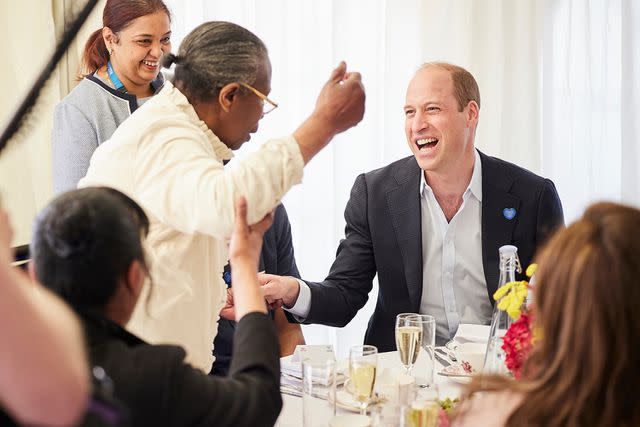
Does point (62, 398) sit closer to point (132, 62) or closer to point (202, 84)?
point (202, 84)

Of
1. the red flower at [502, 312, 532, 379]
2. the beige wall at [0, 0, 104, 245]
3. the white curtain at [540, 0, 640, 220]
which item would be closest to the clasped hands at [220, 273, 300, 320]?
the red flower at [502, 312, 532, 379]

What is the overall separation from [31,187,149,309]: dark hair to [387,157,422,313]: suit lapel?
160 cm

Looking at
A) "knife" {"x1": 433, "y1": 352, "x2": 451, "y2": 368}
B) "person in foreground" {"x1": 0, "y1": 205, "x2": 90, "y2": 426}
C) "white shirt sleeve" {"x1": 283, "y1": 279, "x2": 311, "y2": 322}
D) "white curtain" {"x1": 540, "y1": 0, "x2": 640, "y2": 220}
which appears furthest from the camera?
"white curtain" {"x1": 540, "y1": 0, "x2": 640, "y2": 220}

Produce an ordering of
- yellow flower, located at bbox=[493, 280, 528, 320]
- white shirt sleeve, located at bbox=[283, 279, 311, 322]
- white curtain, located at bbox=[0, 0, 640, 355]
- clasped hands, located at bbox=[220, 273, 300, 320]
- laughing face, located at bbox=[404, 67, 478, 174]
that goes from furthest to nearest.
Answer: white curtain, located at bbox=[0, 0, 640, 355]
laughing face, located at bbox=[404, 67, 478, 174]
white shirt sleeve, located at bbox=[283, 279, 311, 322]
clasped hands, located at bbox=[220, 273, 300, 320]
yellow flower, located at bbox=[493, 280, 528, 320]

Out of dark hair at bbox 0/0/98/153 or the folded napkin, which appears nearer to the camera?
dark hair at bbox 0/0/98/153

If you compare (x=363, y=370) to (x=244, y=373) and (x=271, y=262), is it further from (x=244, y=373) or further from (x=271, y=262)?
(x=271, y=262)

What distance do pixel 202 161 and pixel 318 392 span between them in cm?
60

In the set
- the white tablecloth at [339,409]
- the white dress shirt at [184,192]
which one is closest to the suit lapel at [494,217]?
the white tablecloth at [339,409]

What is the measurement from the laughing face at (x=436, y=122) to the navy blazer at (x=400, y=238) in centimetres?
10

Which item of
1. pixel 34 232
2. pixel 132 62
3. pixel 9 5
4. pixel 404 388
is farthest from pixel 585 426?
pixel 9 5

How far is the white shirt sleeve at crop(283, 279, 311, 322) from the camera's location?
7.75 ft

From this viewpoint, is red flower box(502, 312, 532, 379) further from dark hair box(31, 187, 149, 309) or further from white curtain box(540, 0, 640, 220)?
white curtain box(540, 0, 640, 220)

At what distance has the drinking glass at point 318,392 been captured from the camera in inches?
60.2

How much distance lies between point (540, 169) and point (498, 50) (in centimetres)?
63
